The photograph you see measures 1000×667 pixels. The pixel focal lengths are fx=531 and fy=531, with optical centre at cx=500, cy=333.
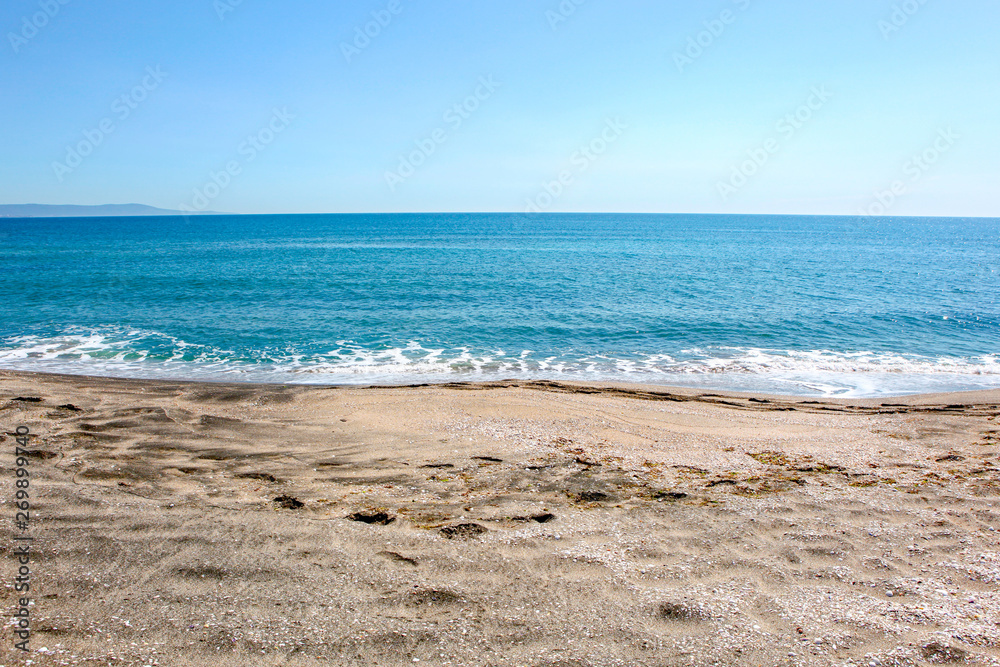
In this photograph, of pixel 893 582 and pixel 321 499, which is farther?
pixel 321 499

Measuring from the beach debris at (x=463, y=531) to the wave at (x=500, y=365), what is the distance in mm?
11018

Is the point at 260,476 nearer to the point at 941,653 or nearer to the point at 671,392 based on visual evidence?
the point at 941,653

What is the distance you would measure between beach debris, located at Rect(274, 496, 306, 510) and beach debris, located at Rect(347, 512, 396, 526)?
0.80 meters

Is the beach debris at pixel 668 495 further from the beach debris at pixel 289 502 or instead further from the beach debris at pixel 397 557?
the beach debris at pixel 289 502

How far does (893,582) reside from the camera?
5.67m

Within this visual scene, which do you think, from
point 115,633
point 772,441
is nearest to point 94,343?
point 115,633

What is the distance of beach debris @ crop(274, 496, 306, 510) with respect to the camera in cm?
711

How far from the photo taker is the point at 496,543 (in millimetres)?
6289

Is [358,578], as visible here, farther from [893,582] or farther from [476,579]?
[893,582]

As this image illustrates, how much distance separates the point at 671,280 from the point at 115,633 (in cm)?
4160

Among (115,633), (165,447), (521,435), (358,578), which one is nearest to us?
(115,633)

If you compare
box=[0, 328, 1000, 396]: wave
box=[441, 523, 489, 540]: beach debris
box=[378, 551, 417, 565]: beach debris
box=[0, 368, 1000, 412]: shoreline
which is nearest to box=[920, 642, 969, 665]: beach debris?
box=[441, 523, 489, 540]: beach debris

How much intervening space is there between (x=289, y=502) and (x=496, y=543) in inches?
118

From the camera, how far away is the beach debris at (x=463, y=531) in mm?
6418
